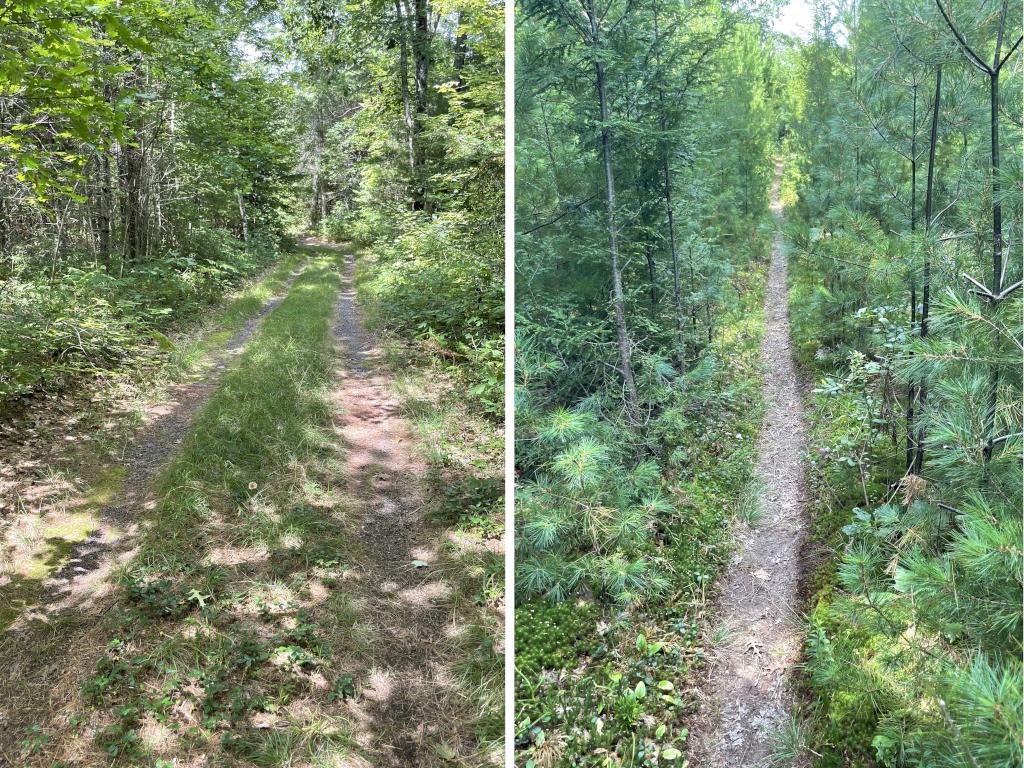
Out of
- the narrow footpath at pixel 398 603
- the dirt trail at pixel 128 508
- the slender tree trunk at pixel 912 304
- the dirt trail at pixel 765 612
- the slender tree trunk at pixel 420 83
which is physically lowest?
the narrow footpath at pixel 398 603

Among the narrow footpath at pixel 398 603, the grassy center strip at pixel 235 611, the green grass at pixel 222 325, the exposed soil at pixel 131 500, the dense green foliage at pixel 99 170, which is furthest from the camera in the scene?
the green grass at pixel 222 325

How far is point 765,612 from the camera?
0.84 metres

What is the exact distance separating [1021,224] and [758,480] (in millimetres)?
463

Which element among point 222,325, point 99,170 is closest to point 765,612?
point 99,170

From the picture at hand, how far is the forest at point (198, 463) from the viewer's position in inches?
59.3

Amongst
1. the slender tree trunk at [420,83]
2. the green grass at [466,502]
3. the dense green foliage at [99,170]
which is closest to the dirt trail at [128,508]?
the dense green foliage at [99,170]

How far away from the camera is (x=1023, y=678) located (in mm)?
580

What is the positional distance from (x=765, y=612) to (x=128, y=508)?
193 centimetres

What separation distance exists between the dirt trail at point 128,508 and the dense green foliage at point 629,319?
1.37 m

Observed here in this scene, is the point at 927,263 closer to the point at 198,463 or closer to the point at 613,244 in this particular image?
the point at 613,244

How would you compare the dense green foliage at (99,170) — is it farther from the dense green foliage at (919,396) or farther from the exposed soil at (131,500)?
the dense green foliage at (919,396)

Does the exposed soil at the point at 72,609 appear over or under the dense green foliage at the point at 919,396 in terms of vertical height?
under

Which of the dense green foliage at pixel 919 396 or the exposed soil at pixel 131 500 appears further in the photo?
the exposed soil at pixel 131 500

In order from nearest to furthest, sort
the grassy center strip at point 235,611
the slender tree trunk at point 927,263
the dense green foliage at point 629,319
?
the slender tree trunk at point 927,263
the dense green foliage at point 629,319
the grassy center strip at point 235,611
